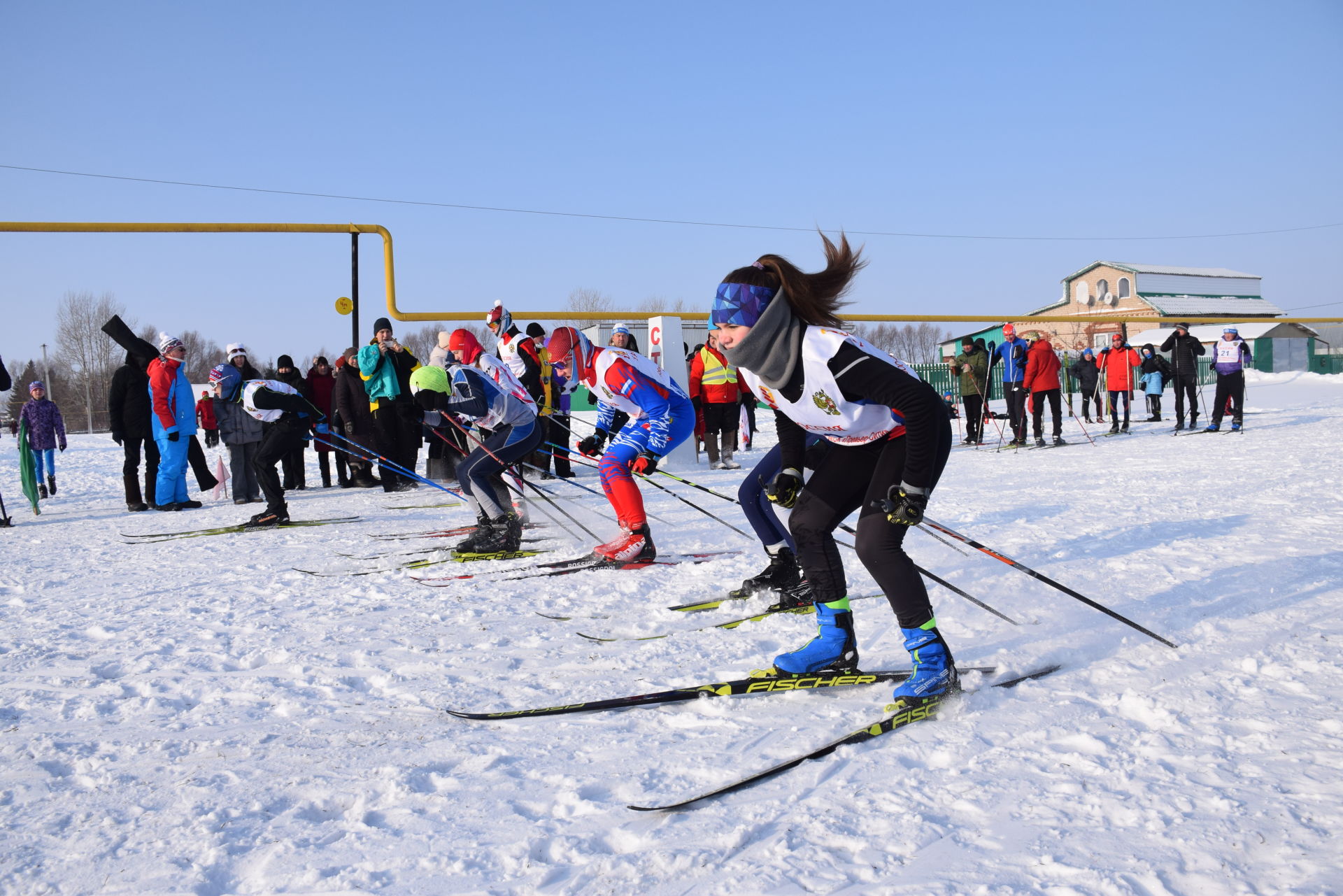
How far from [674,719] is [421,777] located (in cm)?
84

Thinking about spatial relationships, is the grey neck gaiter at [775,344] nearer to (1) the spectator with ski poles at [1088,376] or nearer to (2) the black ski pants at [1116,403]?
(2) the black ski pants at [1116,403]

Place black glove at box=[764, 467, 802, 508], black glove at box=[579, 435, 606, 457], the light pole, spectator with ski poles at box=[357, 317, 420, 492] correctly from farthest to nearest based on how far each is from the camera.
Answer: the light pole
spectator with ski poles at box=[357, 317, 420, 492]
black glove at box=[579, 435, 606, 457]
black glove at box=[764, 467, 802, 508]

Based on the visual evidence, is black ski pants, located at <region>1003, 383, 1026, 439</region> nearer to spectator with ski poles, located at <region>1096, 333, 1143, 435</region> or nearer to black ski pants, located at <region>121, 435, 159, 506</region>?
spectator with ski poles, located at <region>1096, 333, 1143, 435</region>

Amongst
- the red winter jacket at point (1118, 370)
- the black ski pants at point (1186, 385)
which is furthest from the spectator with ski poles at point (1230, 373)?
the red winter jacket at point (1118, 370)

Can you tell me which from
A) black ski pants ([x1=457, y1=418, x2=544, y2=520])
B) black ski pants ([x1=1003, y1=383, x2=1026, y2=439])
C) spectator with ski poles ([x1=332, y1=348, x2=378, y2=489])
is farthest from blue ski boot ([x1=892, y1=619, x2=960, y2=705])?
black ski pants ([x1=1003, y1=383, x2=1026, y2=439])

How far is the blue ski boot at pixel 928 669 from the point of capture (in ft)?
9.34

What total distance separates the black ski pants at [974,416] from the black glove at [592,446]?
9726 millimetres

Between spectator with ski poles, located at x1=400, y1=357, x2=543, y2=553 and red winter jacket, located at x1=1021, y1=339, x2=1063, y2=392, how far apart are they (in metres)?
8.90

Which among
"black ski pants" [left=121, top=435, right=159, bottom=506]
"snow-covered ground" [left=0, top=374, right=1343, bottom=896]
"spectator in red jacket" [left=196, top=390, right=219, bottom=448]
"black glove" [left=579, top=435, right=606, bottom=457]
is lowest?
"snow-covered ground" [left=0, top=374, right=1343, bottom=896]

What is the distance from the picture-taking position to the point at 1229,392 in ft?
42.8

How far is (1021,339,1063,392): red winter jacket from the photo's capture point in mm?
12500

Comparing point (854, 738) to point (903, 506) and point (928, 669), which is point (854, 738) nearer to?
point (928, 669)

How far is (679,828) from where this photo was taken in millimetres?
2146

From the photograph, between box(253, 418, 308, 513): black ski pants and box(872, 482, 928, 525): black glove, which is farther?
box(253, 418, 308, 513): black ski pants
